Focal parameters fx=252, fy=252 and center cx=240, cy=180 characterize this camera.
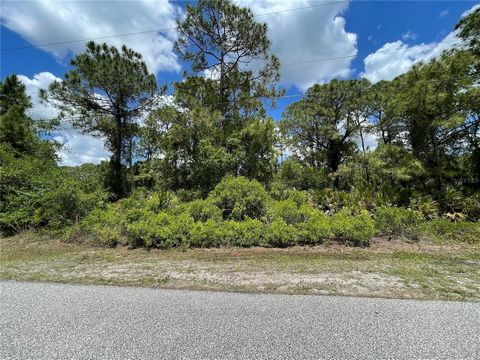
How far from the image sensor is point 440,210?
983 cm

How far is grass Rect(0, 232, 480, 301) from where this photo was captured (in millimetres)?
3730

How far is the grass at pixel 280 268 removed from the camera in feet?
12.2

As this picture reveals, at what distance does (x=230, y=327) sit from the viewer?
2.67 m

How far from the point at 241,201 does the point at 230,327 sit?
551cm

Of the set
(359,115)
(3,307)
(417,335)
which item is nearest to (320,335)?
(417,335)

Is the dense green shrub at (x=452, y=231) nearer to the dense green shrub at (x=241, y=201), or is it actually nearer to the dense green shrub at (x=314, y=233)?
the dense green shrub at (x=314, y=233)

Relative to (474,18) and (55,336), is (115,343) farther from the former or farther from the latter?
(474,18)

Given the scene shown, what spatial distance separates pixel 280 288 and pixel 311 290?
0.44 meters

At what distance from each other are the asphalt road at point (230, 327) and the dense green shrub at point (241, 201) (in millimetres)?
4496

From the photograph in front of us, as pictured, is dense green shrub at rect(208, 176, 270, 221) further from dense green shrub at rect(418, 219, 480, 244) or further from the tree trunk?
the tree trunk

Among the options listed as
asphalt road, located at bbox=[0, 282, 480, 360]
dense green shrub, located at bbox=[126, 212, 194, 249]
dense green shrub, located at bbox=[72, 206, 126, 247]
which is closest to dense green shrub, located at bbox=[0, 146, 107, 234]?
dense green shrub, located at bbox=[72, 206, 126, 247]

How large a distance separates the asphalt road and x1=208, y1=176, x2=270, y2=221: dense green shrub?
14.8 ft

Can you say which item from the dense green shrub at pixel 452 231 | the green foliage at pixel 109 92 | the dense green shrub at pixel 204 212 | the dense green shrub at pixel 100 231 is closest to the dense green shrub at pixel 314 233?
the dense green shrub at pixel 204 212

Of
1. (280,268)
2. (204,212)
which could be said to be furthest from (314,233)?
(204,212)
